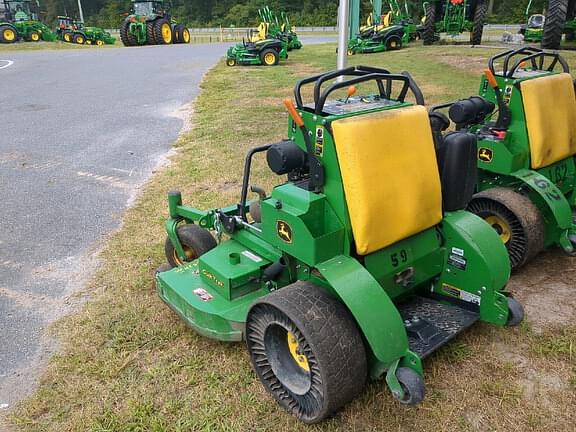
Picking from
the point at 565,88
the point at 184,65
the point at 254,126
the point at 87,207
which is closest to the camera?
the point at 565,88

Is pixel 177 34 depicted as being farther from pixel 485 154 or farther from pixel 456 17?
pixel 485 154

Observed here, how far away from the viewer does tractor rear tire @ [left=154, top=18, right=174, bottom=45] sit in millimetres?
28422

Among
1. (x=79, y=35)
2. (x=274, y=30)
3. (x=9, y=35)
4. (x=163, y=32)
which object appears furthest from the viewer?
(x=79, y=35)

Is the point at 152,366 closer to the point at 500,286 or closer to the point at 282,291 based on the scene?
the point at 282,291

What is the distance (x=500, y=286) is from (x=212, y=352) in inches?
70.8

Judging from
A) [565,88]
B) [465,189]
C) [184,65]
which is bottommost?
[184,65]

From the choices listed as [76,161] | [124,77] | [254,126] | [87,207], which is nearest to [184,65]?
[124,77]

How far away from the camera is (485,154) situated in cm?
436

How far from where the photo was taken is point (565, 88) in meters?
4.44

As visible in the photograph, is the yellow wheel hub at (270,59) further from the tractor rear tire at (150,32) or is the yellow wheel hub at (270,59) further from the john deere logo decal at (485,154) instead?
the john deere logo decal at (485,154)

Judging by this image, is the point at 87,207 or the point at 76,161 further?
the point at 76,161

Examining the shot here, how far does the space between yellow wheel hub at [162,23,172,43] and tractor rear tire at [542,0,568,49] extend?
20.9 meters

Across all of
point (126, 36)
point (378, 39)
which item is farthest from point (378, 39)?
point (126, 36)

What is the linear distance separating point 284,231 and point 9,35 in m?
32.0
